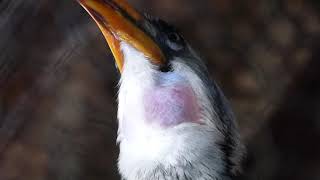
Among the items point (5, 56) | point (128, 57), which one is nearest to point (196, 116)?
point (128, 57)

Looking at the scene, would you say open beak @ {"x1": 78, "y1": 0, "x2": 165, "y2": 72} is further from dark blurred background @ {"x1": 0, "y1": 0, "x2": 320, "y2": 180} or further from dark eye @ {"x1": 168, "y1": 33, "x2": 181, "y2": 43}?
dark blurred background @ {"x1": 0, "y1": 0, "x2": 320, "y2": 180}

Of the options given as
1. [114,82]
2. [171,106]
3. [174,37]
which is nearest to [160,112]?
[171,106]

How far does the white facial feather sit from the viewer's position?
0.92 metres

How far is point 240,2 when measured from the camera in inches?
59.8

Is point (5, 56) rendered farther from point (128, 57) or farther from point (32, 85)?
point (128, 57)

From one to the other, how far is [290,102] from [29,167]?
62cm

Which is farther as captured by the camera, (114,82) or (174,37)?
(114,82)

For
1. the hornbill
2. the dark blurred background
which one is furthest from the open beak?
the dark blurred background

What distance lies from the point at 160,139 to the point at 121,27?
6.5 inches

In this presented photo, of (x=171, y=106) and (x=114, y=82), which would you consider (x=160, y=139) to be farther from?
(x=114, y=82)

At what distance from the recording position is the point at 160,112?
0.93 meters

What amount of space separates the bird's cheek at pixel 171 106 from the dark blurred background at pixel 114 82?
0.40 meters

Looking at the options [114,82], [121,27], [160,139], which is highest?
[121,27]

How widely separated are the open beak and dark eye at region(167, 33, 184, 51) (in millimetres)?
29
